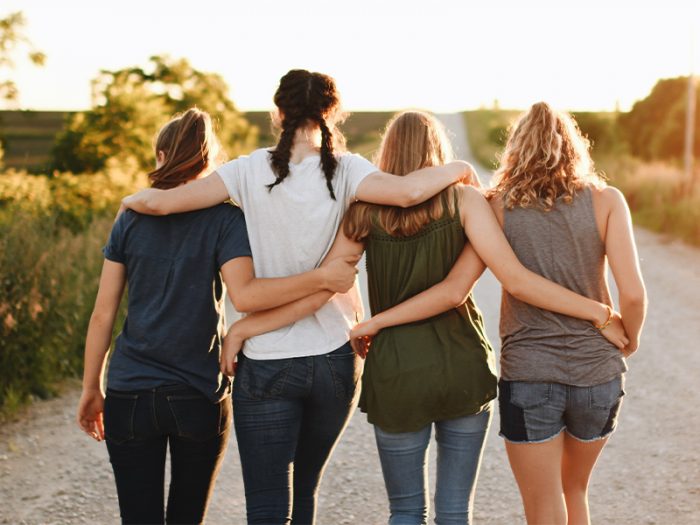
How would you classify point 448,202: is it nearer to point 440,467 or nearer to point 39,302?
point 440,467

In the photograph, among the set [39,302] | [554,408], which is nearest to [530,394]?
[554,408]

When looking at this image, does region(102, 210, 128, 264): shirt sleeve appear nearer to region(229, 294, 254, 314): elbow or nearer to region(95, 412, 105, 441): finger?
region(229, 294, 254, 314): elbow

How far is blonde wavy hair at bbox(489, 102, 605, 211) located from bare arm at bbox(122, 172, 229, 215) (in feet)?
3.05

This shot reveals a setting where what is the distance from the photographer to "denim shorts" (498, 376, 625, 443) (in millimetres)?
2844

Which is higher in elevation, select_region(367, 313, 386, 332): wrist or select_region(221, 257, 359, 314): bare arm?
select_region(221, 257, 359, 314): bare arm

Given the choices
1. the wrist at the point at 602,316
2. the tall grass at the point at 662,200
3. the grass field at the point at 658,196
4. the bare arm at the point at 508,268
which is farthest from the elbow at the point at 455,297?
the tall grass at the point at 662,200

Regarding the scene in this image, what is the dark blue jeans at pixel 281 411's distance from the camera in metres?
2.76

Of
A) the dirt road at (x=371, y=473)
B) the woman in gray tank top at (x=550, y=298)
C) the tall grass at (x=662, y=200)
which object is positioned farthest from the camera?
the tall grass at (x=662, y=200)

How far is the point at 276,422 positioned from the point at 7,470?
3.07m

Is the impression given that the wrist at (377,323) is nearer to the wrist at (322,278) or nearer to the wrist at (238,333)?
the wrist at (322,278)

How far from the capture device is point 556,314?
9.37 feet

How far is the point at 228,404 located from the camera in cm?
291

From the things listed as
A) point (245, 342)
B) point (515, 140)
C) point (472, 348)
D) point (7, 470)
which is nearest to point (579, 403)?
point (472, 348)

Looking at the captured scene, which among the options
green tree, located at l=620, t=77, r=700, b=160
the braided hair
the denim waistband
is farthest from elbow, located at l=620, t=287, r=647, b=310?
green tree, located at l=620, t=77, r=700, b=160
